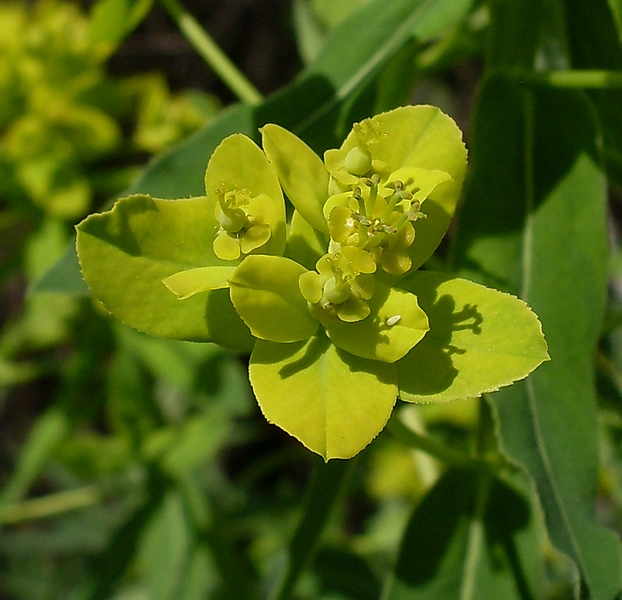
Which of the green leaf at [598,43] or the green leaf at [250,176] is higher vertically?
the green leaf at [250,176]

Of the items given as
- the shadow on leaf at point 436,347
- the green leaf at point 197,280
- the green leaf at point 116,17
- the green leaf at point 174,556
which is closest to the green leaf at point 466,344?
the shadow on leaf at point 436,347

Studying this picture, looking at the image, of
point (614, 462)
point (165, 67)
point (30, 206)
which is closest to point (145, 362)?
point (30, 206)

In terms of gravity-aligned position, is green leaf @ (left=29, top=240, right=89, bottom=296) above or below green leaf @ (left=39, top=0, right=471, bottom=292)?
below

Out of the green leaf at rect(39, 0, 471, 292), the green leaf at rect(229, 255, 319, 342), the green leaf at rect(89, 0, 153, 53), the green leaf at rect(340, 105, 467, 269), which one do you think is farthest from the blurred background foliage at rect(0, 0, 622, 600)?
the green leaf at rect(229, 255, 319, 342)

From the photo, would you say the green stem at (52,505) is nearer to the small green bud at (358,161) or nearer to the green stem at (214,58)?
the green stem at (214,58)

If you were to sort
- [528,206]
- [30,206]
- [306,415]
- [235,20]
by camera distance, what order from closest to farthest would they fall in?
[306,415]
[528,206]
[30,206]
[235,20]

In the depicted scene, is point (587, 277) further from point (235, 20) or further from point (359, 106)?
point (235, 20)

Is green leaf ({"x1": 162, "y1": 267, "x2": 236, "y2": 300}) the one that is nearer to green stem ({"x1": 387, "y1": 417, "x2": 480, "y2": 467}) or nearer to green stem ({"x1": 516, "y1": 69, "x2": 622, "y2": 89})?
green stem ({"x1": 387, "y1": 417, "x2": 480, "y2": 467})
